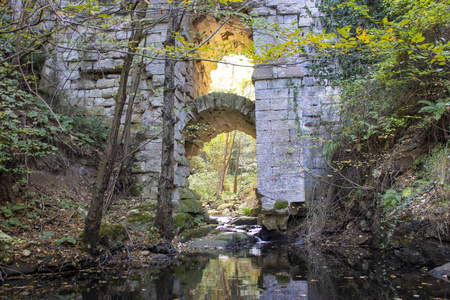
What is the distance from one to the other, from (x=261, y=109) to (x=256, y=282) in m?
4.88

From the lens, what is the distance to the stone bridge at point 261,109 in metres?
7.40

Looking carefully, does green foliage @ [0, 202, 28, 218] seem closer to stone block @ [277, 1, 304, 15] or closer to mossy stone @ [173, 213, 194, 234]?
mossy stone @ [173, 213, 194, 234]

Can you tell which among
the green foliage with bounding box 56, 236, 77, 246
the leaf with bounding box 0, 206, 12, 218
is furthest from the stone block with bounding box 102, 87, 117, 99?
the green foliage with bounding box 56, 236, 77, 246

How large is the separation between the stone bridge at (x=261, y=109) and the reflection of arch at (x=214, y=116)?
0.09ft

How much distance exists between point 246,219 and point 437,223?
564 cm

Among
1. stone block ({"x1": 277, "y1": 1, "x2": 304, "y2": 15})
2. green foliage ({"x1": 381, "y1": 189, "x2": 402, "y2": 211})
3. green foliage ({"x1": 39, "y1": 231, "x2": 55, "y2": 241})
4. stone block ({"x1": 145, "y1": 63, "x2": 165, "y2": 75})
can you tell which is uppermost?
stone block ({"x1": 277, "y1": 1, "x2": 304, "y2": 15})

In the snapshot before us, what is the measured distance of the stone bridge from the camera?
7.40 m

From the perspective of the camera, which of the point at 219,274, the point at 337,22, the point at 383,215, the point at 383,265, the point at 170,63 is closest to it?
the point at 219,274

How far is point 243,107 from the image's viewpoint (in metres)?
8.44

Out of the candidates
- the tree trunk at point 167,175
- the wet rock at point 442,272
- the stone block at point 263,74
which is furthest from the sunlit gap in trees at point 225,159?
the wet rock at point 442,272

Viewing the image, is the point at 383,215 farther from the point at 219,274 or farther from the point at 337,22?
the point at 337,22

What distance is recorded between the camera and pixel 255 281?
12.0ft

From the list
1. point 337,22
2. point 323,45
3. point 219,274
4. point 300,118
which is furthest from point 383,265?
point 337,22

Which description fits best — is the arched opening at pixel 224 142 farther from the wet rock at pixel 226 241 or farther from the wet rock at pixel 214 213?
the wet rock at pixel 226 241
